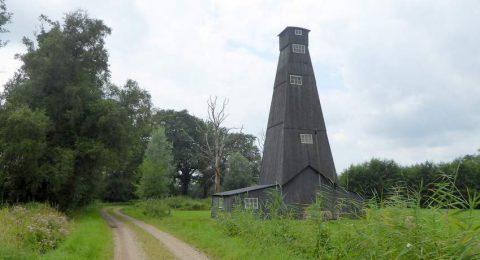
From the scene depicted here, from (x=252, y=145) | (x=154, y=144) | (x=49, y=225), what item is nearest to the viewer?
(x=49, y=225)

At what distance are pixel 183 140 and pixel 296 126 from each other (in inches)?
1520

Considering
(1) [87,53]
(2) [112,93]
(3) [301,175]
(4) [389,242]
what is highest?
(1) [87,53]

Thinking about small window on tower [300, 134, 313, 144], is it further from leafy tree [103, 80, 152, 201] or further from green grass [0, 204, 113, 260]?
green grass [0, 204, 113, 260]

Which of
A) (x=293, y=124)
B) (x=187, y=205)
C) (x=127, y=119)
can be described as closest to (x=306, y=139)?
(x=293, y=124)

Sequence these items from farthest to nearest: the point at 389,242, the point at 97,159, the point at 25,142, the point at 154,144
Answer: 1. the point at 154,144
2. the point at 97,159
3. the point at 25,142
4. the point at 389,242

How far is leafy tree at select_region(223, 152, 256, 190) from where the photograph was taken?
1945 inches

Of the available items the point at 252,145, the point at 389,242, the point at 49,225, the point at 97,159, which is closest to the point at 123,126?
the point at 97,159

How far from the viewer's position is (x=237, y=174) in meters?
49.7

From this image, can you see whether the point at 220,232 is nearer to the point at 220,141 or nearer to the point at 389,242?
the point at 389,242

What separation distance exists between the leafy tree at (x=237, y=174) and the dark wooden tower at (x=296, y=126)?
16.7 metres

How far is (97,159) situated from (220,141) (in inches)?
729

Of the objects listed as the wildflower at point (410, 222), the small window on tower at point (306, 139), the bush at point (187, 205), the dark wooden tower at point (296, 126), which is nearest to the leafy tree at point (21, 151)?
the dark wooden tower at point (296, 126)

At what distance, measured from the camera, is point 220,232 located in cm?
1642

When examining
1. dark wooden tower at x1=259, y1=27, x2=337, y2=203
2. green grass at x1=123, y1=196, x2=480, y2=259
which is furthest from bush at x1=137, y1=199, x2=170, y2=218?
green grass at x1=123, y1=196, x2=480, y2=259
